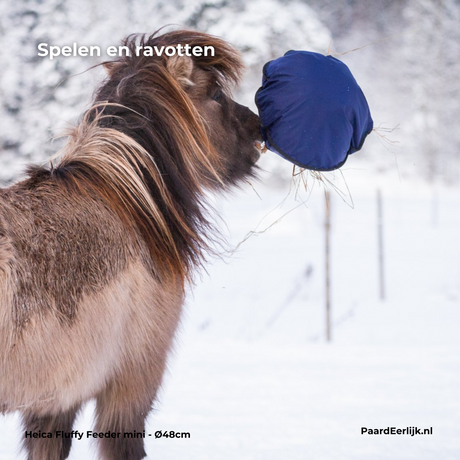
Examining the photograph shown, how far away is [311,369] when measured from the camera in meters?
4.82

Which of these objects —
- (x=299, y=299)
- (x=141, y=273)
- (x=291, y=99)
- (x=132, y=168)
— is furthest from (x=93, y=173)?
(x=299, y=299)

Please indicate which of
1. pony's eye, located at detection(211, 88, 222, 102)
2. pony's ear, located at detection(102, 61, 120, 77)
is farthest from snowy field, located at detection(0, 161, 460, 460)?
pony's ear, located at detection(102, 61, 120, 77)

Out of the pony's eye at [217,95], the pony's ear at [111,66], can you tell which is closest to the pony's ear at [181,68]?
the pony's eye at [217,95]

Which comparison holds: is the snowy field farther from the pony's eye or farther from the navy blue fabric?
the pony's eye

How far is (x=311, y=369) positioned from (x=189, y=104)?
10.6 ft

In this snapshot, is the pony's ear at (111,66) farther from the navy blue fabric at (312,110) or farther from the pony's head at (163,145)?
the navy blue fabric at (312,110)

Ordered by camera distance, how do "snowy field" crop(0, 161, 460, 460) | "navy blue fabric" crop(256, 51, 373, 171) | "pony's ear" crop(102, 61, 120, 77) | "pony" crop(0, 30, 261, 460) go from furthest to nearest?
"snowy field" crop(0, 161, 460, 460), "pony's ear" crop(102, 61, 120, 77), "navy blue fabric" crop(256, 51, 373, 171), "pony" crop(0, 30, 261, 460)

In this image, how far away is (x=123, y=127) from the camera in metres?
2.41

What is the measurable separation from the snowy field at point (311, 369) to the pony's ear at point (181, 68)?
668 mm

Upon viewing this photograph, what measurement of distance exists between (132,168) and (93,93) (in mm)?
742

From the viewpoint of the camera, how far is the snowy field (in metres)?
3.23

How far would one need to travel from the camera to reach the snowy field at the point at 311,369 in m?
3.23

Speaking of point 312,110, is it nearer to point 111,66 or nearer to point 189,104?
point 189,104

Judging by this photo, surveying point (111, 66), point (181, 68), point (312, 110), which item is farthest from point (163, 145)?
point (312, 110)
